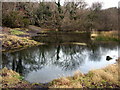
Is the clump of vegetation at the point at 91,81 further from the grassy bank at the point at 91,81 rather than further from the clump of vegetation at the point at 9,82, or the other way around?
the clump of vegetation at the point at 9,82

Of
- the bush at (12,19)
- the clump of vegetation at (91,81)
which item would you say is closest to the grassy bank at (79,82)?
the clump of vegetation at (91,81)

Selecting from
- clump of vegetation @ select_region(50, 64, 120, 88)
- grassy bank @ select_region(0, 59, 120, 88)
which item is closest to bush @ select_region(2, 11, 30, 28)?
grassy bank @ select_region(0, 59, 120, 88)

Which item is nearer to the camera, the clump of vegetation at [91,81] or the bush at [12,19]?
the clump of vegetation at [91,81]

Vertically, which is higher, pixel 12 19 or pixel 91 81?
pixel 12 19

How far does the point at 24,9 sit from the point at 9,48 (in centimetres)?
2773

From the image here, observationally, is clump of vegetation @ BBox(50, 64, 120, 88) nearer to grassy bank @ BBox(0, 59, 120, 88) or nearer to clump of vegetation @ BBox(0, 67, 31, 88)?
grassy bank @ BBox(0, 59, 120, 88)

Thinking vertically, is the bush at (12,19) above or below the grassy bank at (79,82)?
above

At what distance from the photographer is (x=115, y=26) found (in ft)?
15.5

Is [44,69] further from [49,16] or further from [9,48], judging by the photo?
[49,16]

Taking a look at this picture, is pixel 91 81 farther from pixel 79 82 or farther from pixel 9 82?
pixel 9 82

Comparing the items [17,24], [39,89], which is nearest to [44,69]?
[39,89]

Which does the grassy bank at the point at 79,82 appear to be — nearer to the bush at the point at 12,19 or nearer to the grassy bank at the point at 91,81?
the grassy bank at the point at 91,81

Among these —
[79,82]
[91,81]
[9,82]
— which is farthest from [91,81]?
[9,82]

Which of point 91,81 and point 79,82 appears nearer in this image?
point 79,82
